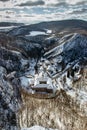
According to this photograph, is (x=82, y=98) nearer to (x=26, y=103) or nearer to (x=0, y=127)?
(x=26, y=103)

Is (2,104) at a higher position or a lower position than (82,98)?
higher

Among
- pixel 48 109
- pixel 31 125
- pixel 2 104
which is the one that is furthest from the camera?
pixel 48 109

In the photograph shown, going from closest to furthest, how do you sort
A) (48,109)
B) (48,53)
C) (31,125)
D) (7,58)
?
(31,125), (48,109), (7,58), (48,53)

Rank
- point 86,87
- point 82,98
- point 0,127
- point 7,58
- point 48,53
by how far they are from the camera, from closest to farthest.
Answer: point 0,127 → point 82,98 → point 86,87 → point 7,58 → point 48,53

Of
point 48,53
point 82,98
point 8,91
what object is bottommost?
point 48,53

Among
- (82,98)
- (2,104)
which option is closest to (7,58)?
(82,98)

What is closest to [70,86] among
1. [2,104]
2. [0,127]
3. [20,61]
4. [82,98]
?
[82,98]

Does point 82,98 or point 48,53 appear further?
point 48,53

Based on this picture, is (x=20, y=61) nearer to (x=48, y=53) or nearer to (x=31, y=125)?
(x=48, y=53)

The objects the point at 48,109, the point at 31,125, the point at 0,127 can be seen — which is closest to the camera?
the point at 0,127
